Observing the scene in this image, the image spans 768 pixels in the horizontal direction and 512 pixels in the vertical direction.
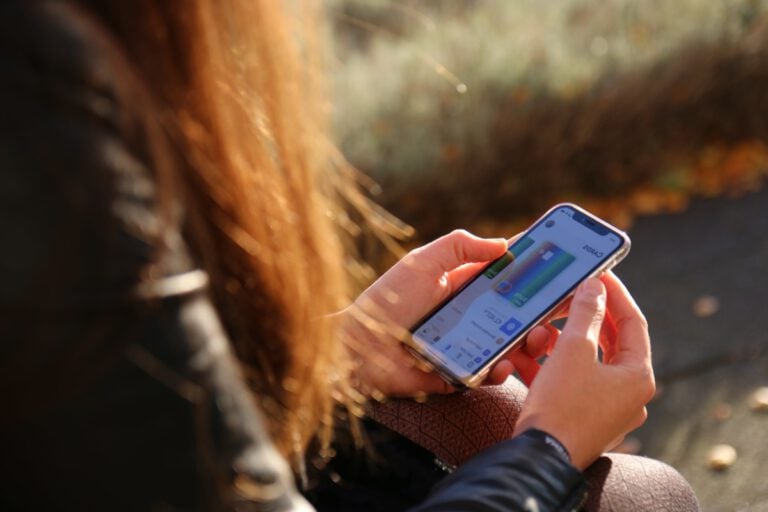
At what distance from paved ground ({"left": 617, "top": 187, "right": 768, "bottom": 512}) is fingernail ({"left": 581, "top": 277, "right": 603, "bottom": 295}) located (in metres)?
1.31

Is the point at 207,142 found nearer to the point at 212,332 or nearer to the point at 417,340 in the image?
the point at 212,332

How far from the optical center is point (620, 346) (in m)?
1.84

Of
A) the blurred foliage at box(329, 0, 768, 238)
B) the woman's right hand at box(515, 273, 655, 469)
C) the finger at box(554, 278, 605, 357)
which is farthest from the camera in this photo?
the blurred foliage at box(329, 0, 768, 238)

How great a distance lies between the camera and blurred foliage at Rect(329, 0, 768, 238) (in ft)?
14.4

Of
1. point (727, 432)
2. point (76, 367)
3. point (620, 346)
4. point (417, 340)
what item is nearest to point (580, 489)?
point (620, 346)

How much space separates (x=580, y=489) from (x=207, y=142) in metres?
0.68

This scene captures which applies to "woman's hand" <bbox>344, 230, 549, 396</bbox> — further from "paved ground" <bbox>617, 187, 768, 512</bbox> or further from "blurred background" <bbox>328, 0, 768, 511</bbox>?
"blurred background" <bbox>328, 0, 768, 511</bbox>

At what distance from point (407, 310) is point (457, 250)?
15 centimetres

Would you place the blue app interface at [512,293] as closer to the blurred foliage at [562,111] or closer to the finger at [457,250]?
the finger at [457,250]

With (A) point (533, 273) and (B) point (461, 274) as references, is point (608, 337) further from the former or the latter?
(B) point (461, 274)

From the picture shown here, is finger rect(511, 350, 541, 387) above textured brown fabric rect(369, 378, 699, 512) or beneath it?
above

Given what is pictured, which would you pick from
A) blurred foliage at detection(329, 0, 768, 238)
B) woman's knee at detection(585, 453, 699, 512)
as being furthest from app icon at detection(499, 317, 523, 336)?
blurred foliage at detection(329, 0, 768, 238)

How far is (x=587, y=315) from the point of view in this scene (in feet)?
5.74

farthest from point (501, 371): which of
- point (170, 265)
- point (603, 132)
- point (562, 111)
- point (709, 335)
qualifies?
point (603, 132)
